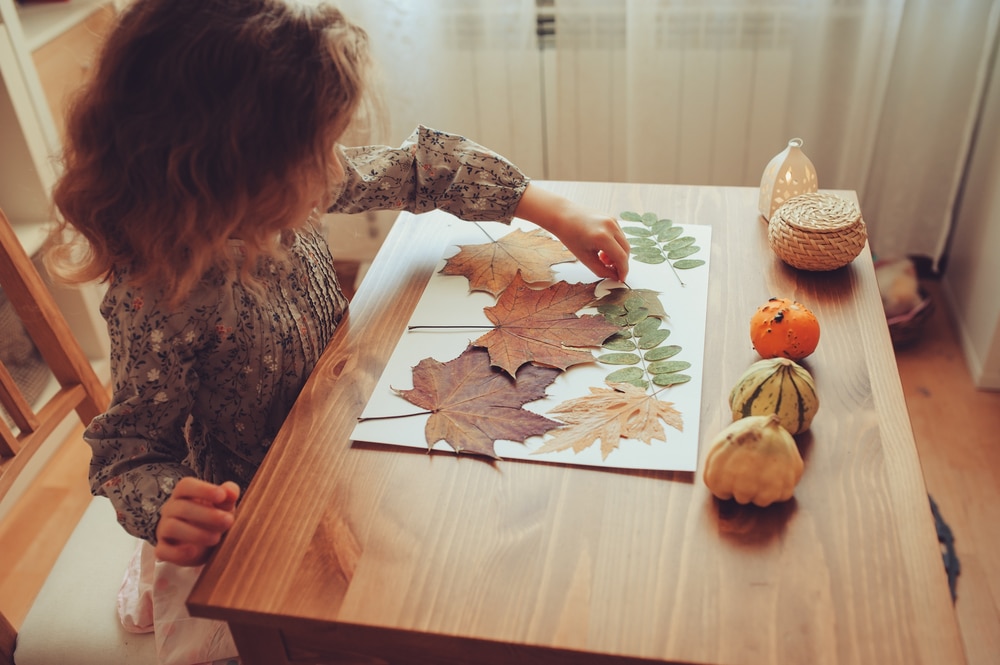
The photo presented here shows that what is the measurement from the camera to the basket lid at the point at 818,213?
0.92 metres

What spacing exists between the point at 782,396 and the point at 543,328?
265mm

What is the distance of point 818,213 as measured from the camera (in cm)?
94

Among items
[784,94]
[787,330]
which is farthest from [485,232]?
[784,94]

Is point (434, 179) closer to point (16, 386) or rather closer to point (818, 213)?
point (818, 213)

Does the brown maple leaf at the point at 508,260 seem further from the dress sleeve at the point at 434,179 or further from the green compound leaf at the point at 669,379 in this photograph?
the green compound leaf at the point at 669,379

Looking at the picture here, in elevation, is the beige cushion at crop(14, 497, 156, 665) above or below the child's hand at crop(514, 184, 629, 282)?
below

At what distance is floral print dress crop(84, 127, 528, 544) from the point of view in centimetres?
79

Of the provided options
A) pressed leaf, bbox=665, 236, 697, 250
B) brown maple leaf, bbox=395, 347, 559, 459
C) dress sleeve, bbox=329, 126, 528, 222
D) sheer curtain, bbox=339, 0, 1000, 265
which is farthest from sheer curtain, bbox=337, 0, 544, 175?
brown maple leaf, bbox=395, 347, 559, 459

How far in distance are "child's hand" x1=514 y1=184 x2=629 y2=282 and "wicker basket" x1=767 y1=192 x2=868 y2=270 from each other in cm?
18

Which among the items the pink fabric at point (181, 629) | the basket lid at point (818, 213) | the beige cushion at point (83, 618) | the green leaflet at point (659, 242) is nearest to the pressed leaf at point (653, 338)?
the green leaflet at point (659, 242)

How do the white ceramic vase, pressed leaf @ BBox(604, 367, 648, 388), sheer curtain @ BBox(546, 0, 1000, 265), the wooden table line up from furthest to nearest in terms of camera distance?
sheer curtain @ BBox(546, 0, 1000, 265), the white ceramic vase, pressed leaf @ BBox(604, 367, 648, 388), the wooden table

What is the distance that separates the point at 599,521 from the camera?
67 cm

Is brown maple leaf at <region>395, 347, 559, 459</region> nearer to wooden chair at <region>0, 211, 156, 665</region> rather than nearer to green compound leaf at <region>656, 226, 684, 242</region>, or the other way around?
green compound leaf at <region>656, 226, 684, 242</region>

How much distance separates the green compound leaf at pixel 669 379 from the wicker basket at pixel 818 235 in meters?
0.24
